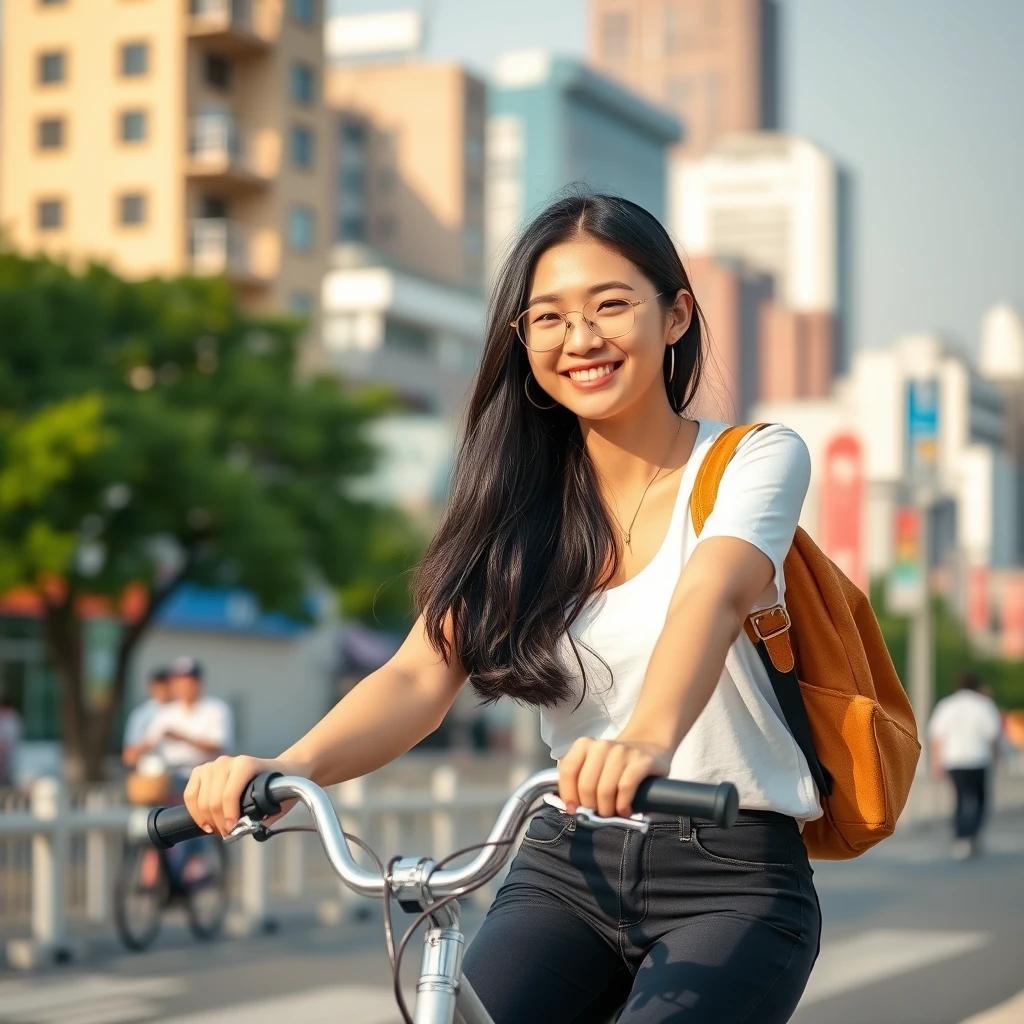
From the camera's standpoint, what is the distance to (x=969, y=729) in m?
19.0

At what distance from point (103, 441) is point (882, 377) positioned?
129559mm

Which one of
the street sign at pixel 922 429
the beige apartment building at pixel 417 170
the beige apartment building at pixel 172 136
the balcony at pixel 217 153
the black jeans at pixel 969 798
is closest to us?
the black jeans at pixel 969 798

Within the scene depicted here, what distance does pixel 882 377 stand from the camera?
492 ft

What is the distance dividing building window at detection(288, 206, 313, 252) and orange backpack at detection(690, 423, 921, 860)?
56.1 meters

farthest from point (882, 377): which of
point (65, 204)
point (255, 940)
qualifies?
point (255, 940)

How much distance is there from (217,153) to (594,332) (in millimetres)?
54384

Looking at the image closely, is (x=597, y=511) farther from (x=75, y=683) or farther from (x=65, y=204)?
(x=65, y=204)

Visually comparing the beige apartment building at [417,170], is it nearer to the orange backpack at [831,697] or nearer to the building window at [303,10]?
the building window at [303,10]

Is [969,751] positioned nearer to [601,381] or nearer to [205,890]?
[205,890]

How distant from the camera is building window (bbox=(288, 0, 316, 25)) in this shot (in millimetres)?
58312

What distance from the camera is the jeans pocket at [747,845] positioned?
8.80 feet

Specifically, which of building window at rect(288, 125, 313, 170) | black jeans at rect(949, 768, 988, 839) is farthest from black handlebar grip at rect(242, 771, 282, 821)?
building window at rect(288, 125, 313, 170)

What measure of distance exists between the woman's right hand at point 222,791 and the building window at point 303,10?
5784cm

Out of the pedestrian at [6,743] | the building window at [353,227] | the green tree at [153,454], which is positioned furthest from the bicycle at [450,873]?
the building window at [353,227]
